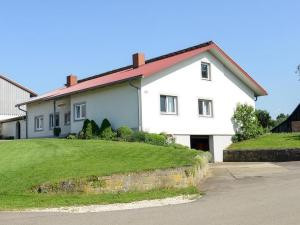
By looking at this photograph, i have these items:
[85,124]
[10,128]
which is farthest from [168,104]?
[10,128]

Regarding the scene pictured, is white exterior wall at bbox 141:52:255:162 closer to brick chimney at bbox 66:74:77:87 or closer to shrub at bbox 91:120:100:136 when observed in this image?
shrub at bbox 91:120:100:136

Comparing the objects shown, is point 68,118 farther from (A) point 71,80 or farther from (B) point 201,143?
(B) point 201,143

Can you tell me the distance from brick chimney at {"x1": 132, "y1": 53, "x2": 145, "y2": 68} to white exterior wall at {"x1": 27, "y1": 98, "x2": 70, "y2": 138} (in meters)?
5.54

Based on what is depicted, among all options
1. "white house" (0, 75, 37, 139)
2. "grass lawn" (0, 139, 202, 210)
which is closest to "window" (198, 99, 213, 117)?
"grass lawn" (0, 139, 202, 210)

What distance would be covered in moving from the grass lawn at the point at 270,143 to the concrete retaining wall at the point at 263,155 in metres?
0.36

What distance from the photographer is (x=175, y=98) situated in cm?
2858

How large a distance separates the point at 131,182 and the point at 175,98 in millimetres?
14836

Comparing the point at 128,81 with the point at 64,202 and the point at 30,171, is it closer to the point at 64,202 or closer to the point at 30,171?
the point at 30,171

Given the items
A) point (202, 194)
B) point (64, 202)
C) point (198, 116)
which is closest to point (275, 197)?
point (202, 194)

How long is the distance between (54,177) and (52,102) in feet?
72.9

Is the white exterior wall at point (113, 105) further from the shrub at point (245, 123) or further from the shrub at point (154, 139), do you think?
the shrub at point (245, 123)

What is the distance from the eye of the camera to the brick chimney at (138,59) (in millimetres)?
31875

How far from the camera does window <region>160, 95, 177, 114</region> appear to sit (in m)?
27.9

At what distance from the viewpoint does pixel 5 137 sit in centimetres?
4462
